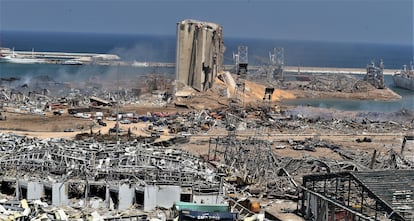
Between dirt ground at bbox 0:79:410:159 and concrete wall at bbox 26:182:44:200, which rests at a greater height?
dirt ground at bbox 0:79:410:159

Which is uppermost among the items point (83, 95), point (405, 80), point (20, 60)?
point (20, 60)

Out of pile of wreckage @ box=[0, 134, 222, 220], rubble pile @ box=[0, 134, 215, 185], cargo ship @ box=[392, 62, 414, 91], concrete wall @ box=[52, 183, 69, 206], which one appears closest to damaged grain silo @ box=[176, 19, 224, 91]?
rubble pile @ box=[0, 134, 215, 185]

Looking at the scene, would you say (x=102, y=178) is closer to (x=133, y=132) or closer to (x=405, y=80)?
(x=133, y=132)

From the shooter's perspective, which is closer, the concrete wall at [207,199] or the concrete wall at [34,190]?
the concrete wall at [207,199]

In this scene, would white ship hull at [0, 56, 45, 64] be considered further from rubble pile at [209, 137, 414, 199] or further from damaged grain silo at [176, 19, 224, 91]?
rubble pile at [209, 137, 414, 199]

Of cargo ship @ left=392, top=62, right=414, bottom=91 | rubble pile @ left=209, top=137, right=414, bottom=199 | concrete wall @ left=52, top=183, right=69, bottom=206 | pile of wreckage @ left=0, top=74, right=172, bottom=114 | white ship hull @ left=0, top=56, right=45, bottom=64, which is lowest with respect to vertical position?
concrete wall @ left=52, top=183, right=69, bottom=206

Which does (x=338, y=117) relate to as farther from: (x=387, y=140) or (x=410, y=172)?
(x=410, y=172)

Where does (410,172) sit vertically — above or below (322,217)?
above

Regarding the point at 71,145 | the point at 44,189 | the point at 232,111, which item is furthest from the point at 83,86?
the point at 44,189

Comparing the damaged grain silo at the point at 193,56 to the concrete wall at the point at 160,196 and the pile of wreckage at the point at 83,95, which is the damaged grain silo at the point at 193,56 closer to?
the pile of wreckage at the point at 83,95

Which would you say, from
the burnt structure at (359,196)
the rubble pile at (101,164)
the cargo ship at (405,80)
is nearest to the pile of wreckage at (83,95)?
the rubble pile at (101,164)

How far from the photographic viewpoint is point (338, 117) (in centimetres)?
5641

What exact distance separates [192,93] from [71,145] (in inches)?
1286

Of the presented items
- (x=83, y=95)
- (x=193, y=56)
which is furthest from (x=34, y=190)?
(x=193, y=56)
